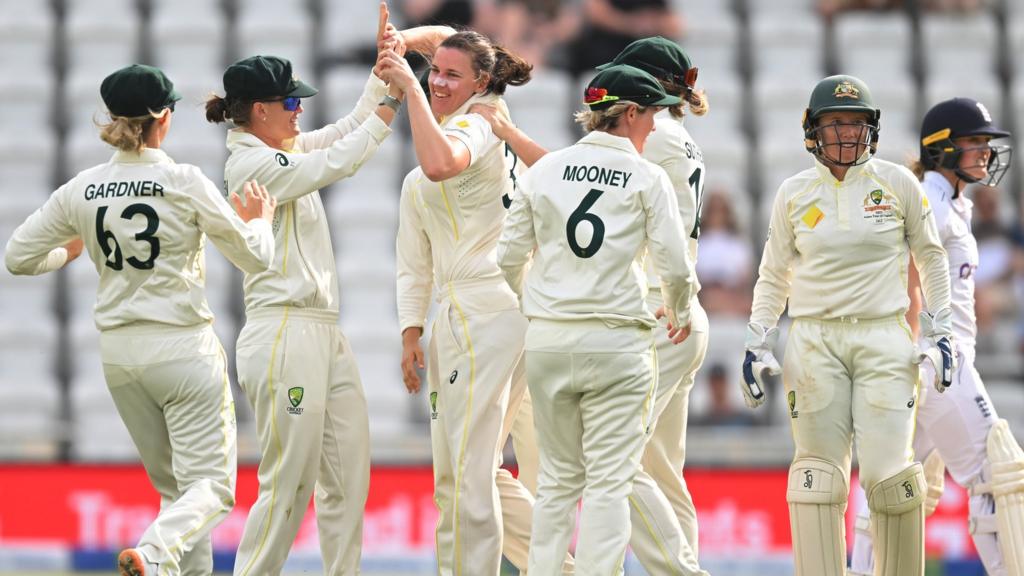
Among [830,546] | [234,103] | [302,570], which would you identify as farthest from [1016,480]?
[302,570]

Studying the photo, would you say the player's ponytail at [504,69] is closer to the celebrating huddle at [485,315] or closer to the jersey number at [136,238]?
the celebrating huddle at [485,315]

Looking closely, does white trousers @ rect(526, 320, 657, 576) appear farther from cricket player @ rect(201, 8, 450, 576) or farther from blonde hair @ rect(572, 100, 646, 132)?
cricket player @ rect(201, 8, 450, 576)

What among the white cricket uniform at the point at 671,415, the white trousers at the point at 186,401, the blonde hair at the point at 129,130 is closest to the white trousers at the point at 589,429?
the white cricket uniform at the point at 671,415

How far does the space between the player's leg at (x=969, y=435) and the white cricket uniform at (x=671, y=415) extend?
42.1 inches

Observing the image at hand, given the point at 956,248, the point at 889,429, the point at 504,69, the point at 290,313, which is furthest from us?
the point at 956,248

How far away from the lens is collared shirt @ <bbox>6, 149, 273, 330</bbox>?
17.9 feet

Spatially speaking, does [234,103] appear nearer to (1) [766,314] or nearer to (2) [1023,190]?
(1) [766,314]

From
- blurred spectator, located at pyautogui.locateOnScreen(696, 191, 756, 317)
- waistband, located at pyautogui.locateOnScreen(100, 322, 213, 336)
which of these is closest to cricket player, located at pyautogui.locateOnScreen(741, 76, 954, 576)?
waistband, located at pyautogui.locateOnScreen(100, 322, 213, 336)

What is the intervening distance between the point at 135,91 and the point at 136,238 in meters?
0.51

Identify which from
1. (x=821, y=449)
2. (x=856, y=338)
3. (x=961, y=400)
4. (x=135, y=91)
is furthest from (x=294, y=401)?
(x=961, y=400)

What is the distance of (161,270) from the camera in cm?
550

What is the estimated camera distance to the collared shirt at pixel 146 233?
5441 mm

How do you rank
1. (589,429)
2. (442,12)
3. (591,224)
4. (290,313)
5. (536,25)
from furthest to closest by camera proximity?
(536,25) → (442,12) → (290,313) → (589,429) → (591,224)

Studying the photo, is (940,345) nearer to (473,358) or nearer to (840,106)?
(840,106)
